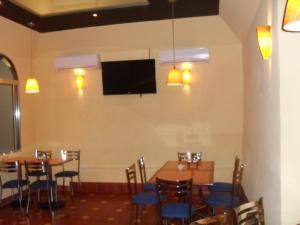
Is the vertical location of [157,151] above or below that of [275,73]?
below

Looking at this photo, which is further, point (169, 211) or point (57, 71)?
point (57, 71)

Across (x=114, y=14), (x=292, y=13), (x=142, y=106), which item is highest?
(x=114, y=14)

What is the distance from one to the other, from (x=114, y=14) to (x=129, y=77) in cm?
118

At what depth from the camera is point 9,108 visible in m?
6.05

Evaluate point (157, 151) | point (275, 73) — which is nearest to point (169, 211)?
point (275, 73)

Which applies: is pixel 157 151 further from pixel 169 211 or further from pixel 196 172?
pixel 169 211

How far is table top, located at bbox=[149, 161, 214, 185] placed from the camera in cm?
396

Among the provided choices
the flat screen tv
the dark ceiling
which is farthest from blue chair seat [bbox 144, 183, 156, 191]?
the dark ceiling

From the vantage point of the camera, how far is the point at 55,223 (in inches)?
183

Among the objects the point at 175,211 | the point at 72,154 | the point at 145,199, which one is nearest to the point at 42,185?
the point at 72,154

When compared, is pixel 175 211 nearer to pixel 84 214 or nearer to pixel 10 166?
pixel 84 214

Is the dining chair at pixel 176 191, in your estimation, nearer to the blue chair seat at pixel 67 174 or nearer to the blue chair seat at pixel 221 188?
the blue chair seat at pixel 221 188

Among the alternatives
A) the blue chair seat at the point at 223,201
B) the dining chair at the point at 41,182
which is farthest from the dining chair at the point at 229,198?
the dining chair at the point at 41,182

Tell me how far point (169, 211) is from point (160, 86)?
290 centimetres
